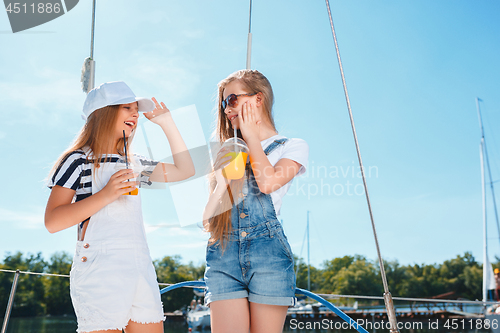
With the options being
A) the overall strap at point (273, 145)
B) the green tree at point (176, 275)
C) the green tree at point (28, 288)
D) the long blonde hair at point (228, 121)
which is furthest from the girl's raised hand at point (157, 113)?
the green tree at point (28, 288)

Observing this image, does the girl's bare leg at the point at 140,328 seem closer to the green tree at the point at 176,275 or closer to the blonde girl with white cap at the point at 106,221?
the blonde girl with white cap at the point at 106,221

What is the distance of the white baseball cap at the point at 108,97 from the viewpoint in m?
1.76

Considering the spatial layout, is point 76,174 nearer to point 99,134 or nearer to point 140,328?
point 99,134

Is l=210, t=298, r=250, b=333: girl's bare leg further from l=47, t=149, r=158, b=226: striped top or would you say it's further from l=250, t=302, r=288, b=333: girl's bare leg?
l=47, t=149, r=158, b=226: striped top

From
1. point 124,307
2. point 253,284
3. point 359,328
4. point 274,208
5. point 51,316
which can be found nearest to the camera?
point 124,307

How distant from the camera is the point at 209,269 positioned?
1665 millimetres

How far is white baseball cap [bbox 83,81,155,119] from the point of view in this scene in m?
1.76

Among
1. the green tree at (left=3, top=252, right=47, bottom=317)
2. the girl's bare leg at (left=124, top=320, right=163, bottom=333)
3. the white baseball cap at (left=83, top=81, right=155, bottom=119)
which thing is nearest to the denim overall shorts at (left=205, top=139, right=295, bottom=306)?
the girl's bare leg at (left=124, top=320, right=163, bottom=333)

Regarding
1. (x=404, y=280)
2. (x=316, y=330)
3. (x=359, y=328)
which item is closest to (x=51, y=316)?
(x=316, y=330)

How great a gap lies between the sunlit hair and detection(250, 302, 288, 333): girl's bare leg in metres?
0.90

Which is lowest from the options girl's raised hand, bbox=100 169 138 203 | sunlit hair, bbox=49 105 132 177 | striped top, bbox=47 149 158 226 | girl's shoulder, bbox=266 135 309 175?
girl's raised hand, bbox=100 169 138 203

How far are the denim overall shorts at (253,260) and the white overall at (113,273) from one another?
27 centimetres

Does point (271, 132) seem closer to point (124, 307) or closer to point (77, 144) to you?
point (77, 144)

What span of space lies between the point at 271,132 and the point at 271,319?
0.86 metres
